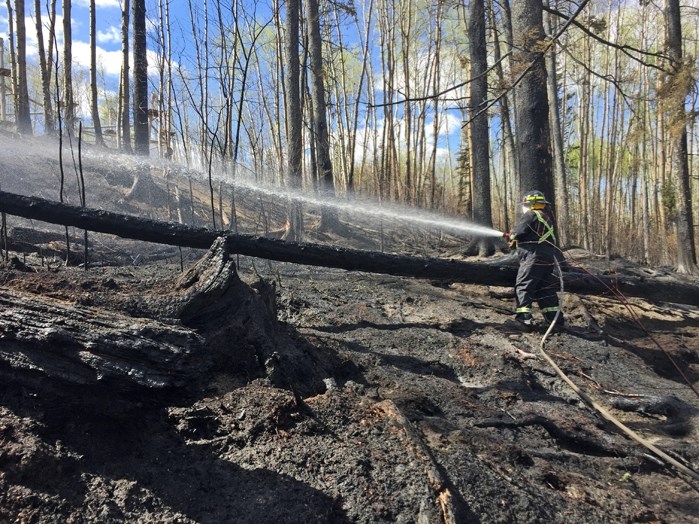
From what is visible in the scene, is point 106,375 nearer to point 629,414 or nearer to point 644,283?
point 629,414

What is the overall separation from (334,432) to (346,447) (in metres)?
0.15

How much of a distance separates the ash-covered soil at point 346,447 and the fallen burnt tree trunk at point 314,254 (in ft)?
3.55

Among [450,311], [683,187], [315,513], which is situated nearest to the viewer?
[315,513]

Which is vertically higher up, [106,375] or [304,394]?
[106,375]

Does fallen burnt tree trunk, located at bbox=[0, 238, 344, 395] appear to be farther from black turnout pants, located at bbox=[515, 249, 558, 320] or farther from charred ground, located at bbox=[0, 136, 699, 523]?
black turnout pants, located at bbox=[515, 249, 558, 320]

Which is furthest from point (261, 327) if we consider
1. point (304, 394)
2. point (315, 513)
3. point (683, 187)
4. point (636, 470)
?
point (683, 187)

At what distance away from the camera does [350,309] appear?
18.4 ft

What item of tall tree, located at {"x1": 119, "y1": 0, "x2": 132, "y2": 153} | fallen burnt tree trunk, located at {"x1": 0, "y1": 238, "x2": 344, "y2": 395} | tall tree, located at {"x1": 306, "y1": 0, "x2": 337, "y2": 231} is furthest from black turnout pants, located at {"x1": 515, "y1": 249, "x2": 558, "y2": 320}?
tall tree, located at {"x1": 119, "y1": 0, "x2": 132, "y2": 153}

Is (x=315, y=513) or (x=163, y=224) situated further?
(x=163, y=224)

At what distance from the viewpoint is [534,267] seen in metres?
6.07

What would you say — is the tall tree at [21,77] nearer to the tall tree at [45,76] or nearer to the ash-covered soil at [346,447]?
the tall tree at [45,76]

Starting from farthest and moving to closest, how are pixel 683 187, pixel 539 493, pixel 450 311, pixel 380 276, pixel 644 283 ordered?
pixel 683 187 → pixel 380 276 → pixel 644 283 → pixel 450 311 → pixel 539 493

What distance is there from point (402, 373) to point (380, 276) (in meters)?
3.63

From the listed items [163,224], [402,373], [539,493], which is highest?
[163,224]
